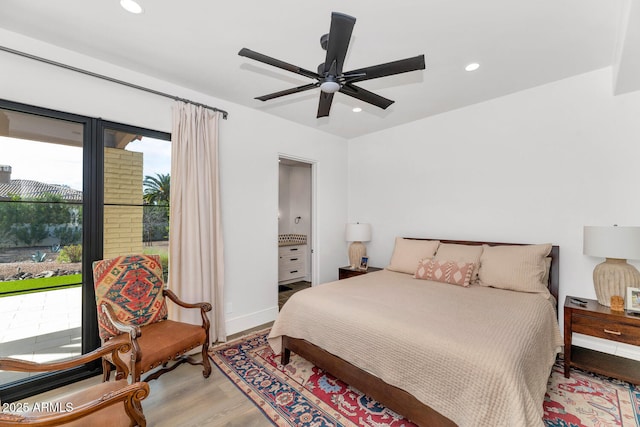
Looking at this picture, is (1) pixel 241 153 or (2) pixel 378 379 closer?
(2) pixel 378 379

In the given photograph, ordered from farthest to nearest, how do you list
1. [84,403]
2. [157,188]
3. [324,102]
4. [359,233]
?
[359,233], [157,188], [324,102], [84,403]

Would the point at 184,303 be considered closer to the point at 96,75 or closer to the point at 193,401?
the point at 193,401

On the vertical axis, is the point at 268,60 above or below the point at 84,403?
above

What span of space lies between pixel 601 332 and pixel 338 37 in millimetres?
2969

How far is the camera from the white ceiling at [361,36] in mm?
1896

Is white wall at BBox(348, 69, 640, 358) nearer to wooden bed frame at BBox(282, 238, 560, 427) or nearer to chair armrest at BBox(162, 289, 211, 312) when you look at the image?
wooden bed frame at BBox(282, 238, 560, 427)

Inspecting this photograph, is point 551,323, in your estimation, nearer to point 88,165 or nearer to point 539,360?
point 539,360

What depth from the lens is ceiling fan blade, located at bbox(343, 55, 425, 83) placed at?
1.74m

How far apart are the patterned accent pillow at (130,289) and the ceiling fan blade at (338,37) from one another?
2277mm

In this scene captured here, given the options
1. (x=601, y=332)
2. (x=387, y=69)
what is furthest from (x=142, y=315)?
(x=601, y=332)

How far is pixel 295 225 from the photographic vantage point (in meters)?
6.47

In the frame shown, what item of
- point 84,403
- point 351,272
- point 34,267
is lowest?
point 84,403

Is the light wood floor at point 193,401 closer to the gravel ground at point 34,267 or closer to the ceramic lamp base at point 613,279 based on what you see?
the gravel ground at point 34,267

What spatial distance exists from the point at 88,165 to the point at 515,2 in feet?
11.4
